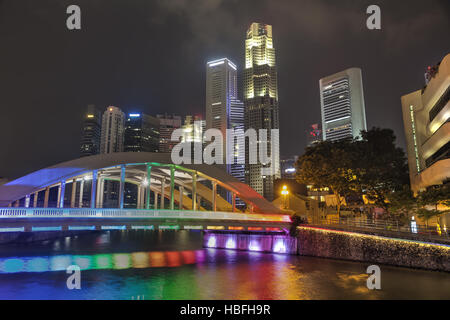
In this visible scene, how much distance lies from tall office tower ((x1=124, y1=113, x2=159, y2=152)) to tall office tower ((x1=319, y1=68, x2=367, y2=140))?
4237 inches

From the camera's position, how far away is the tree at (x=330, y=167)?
37.2 m

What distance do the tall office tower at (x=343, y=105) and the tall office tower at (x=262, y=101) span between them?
38125 mm

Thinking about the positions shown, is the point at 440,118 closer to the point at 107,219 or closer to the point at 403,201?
the point at 403,201

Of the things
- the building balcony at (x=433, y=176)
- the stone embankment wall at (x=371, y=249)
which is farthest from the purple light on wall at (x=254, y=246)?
the building balcony at (x=433, y=176)

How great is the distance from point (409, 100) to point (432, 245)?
69.5 feet

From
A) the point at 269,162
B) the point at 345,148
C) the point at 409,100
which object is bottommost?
the point at 345,148

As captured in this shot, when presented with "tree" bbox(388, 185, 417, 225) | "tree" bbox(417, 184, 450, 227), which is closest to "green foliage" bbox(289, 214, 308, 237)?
"tree" bbox(388, 185, 417, 225)

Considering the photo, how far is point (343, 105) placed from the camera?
181 meters

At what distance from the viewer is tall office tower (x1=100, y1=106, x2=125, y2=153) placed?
192750mm

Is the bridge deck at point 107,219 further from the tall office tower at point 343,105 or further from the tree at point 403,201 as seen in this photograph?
the tall office tower at point 343,105

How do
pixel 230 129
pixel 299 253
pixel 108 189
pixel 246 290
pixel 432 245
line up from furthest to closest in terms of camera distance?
pixel 230 129 < pixel 108 189 < pixel 299 253 < pixel 432 245 < pixel 246 290
